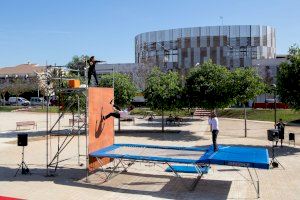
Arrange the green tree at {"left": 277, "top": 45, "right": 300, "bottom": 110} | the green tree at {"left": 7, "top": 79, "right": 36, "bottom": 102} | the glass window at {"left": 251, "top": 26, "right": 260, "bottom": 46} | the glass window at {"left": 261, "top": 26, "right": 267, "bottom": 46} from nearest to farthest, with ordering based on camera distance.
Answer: the green tree at {"left": 277, "top": 45, "right": 300, "bottom": 110}
the green tree at {"left": 7, "top": 79, "right": 36, "bottom": 102}
the glass window at {"left": 251, "top": 26, "right": 260, "bottom": 46}
the glass window at {"left": 261, "top": 26, "right": 267, "bottom": 46}

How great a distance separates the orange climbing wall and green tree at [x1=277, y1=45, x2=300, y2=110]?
490 inches

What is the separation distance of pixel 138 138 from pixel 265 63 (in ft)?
180

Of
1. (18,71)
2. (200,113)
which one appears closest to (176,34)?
(200,113)

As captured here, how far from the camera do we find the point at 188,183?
634 inches

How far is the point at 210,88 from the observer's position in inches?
1225

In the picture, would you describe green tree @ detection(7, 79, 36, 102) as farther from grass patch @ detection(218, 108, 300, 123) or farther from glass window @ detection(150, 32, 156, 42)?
grass patch @ detection(218, 108, 300, 123)

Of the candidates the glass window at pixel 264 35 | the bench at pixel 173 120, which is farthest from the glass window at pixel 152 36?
the bench at pixel 173 120

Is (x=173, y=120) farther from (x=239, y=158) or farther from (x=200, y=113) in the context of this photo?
(x=239, y=158)

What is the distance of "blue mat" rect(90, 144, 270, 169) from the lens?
1394 cm

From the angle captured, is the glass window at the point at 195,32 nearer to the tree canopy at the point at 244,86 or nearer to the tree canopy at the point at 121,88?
the tree canopy at the point at 121,88

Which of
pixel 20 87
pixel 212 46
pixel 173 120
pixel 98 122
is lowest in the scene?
pixel 173 120

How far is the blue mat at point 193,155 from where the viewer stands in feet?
45.7

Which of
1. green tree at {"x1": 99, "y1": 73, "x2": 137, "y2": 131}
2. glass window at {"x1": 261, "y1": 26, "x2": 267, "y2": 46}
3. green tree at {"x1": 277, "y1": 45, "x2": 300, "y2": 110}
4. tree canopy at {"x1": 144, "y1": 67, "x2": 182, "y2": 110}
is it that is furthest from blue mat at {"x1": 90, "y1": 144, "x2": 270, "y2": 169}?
glass window at {"x1": 261, "y1": 26, "x2": 267, "y2": 46}

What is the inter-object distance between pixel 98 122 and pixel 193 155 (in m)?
4.59
